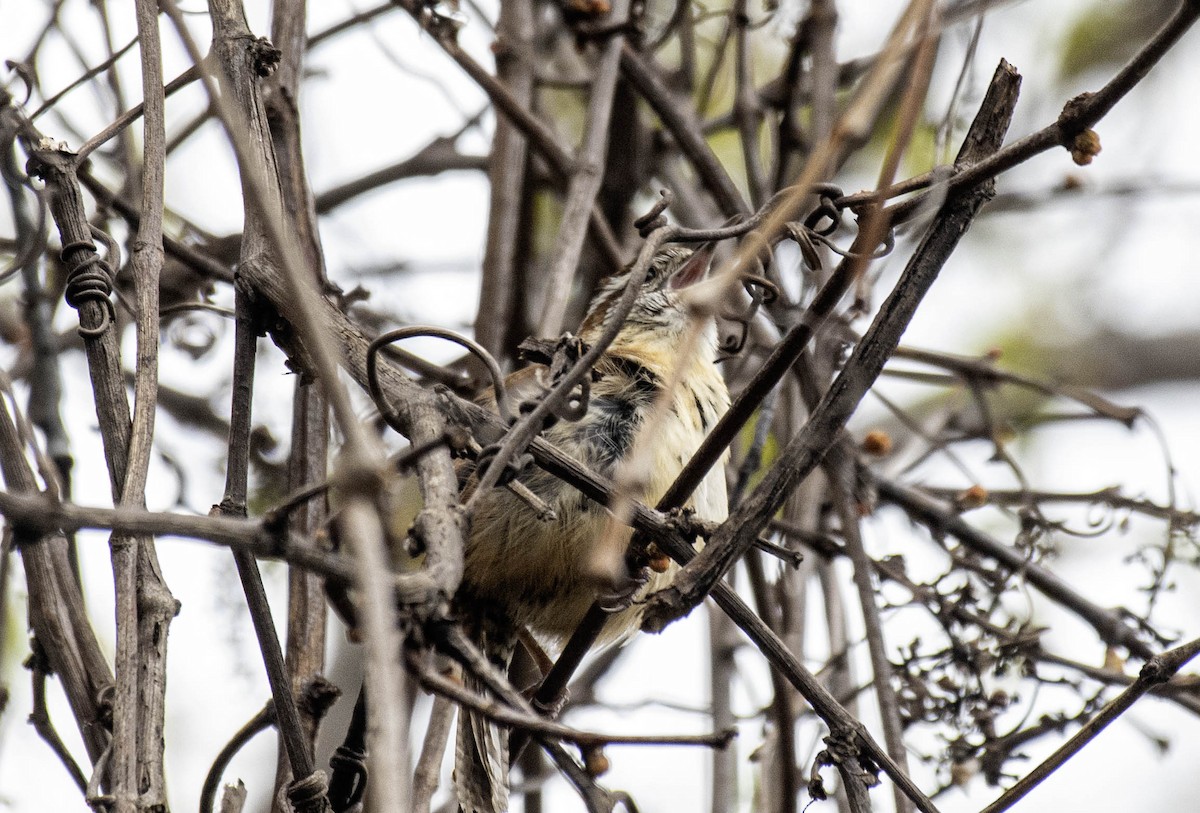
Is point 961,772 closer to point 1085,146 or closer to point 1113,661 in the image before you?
point 1113,661

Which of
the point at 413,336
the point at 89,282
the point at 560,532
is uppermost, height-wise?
the point at 560,532

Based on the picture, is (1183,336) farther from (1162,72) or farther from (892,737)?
(892,737)

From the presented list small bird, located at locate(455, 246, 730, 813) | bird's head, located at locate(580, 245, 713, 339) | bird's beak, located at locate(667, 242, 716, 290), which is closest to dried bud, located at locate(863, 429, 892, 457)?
small bird, located at locate(455, 246, 730, 813)

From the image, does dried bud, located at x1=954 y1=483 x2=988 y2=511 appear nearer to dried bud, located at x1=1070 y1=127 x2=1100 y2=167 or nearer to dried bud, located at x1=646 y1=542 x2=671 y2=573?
dried bud, located at x1=646 y1=542 x2=671 y2=573

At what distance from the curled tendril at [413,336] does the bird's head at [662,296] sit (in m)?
2.36

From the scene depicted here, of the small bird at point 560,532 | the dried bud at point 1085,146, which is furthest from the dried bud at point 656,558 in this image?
the dried bud at point 1085,146

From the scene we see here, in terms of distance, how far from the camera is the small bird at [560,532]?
11.0 feet

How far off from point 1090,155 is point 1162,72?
211 inches

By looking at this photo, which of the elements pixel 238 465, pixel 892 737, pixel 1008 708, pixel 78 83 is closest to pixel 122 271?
pixel 78 83

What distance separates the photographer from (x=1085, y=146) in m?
1.93

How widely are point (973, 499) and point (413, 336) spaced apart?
228 centimetres

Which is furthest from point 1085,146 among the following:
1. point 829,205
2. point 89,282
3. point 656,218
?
point 89,282

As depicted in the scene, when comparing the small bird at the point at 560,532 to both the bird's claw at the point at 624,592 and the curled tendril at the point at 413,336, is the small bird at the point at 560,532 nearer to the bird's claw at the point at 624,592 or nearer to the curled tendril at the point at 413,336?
the bird's claw at the point at 624,592

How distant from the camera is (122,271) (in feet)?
12.1
